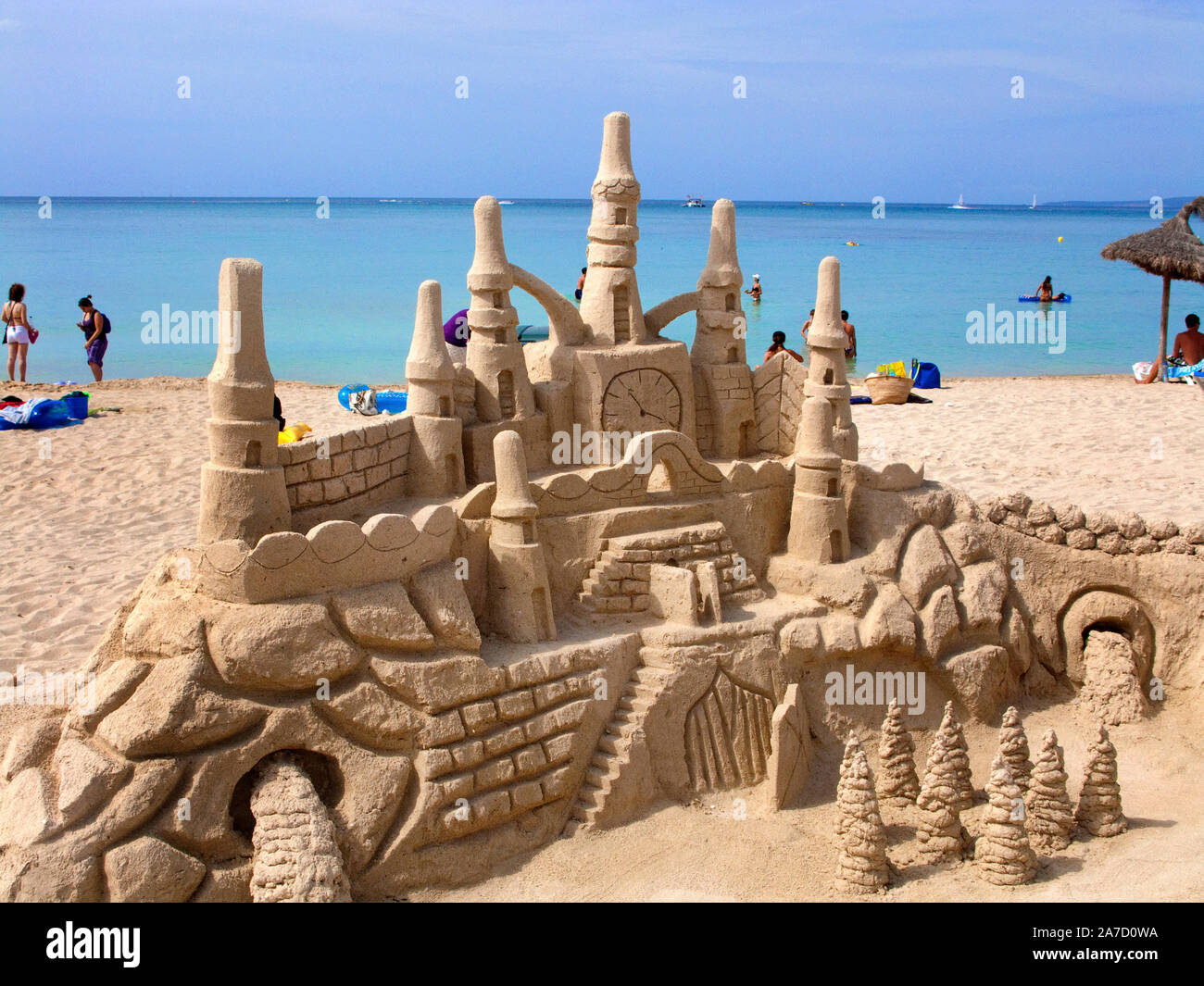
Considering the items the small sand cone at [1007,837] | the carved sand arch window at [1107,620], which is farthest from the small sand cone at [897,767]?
the carved sand arch window at [1107,620]

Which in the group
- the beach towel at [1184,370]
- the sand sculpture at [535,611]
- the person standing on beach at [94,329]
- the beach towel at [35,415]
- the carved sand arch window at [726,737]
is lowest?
the carved sand arch window at [726,737]

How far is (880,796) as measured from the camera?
8789mm

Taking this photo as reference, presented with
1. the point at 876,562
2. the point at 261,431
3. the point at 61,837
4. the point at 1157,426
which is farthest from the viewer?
the point at 1157,426

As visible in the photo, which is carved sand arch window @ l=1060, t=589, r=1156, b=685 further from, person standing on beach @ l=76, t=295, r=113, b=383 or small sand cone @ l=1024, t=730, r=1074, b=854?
person standing on beach @ l=76, t=295, r=113, b=383

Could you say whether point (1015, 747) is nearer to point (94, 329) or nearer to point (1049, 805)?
point (1049, 805)

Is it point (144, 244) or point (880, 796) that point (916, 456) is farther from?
point (144, 244)

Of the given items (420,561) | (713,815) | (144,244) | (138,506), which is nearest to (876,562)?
(713,815)

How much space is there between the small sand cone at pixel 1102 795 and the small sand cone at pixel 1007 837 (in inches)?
35.9

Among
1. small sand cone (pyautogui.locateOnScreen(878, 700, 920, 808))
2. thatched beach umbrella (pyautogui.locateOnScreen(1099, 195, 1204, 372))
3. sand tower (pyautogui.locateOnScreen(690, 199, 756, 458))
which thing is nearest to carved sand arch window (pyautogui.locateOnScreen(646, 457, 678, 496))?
sand tower (pyautogui.locateOnScreen(690, 199, 756, 458))

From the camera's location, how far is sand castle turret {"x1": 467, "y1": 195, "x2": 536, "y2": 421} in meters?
9.62

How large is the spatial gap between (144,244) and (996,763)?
199ft

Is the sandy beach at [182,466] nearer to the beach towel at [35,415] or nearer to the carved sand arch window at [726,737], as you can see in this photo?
the beach towel at [35,415]

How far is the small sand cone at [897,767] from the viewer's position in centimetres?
873

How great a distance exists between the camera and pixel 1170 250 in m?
17.9
